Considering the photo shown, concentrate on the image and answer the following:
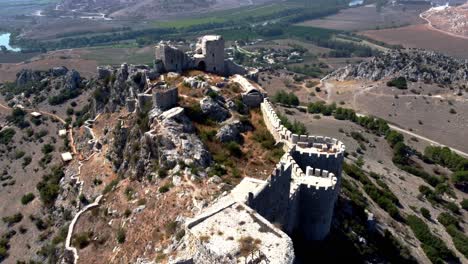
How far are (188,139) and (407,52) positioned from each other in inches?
4512

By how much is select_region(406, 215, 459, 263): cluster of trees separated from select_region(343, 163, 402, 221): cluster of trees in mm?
2042

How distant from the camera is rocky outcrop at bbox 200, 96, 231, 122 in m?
43.2

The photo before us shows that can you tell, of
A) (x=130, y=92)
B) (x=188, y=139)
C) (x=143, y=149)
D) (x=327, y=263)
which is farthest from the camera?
(x=130, y=92)

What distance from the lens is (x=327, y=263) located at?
3247 centimetres

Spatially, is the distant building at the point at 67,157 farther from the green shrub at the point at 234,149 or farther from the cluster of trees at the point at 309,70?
the cluster of trees at the point at 309,70

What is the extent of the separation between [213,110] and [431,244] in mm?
27346

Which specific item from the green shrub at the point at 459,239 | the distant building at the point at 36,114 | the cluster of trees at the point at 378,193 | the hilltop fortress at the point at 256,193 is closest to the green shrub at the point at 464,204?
the green shrub at the point at 459,239

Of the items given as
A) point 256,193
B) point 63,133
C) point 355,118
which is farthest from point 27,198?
point 355,118

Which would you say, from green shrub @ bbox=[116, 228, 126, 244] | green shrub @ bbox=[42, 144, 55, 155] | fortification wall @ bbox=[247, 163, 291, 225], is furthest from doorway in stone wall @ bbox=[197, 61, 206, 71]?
green shrub @ bbox=[42, 144, 55, 155]

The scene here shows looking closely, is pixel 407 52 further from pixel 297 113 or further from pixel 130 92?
pixel 130 92

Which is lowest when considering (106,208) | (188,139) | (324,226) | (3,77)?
(3,77)

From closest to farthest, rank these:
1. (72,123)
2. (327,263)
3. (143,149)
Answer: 1. (327,263)
2. (143,149)
3. (72,123)

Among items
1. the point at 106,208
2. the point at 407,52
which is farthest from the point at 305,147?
the point at 407,52

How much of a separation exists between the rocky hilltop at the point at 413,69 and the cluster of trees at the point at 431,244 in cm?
7648
